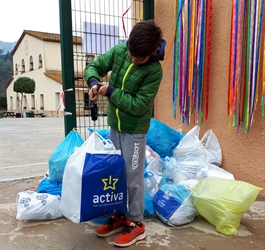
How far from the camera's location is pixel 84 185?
5.87ft

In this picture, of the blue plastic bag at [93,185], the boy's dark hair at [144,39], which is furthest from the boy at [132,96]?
the blue plastic bag at [93,185]

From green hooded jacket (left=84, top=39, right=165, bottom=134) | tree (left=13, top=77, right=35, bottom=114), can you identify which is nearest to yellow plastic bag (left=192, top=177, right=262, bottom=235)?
green hooded jacket (left=84, top=39, right=165, bottom=134)

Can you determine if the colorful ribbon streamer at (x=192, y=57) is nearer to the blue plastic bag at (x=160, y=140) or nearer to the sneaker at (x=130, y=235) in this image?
the blue plastic bag at (x=160, y=140)

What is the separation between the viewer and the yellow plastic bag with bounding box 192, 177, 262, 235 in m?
2.14

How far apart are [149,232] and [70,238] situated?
62 cm

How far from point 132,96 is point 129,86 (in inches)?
2.9

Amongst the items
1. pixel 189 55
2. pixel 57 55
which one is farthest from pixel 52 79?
pixel 189 55

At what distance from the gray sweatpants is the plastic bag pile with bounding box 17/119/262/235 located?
15.0 inches

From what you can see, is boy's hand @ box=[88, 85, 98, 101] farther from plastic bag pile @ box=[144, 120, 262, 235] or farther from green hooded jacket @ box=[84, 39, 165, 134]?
plastic bag pile @ box=[144, 120, 262, 235]

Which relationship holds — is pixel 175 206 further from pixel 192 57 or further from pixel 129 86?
pixel 192 57

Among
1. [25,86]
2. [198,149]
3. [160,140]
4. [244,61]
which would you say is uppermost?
[25,86]

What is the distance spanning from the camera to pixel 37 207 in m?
2.35

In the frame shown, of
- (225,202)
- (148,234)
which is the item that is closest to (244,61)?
(225,202)

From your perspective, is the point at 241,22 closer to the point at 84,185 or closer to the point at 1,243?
the point at 84,185
